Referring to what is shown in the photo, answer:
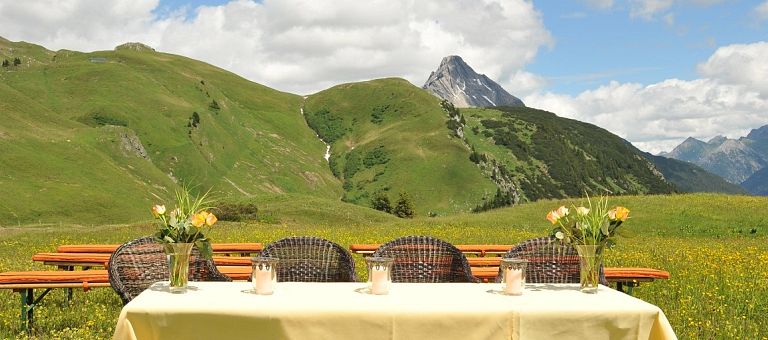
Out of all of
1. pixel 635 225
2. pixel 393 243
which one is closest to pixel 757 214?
pixel 635 225

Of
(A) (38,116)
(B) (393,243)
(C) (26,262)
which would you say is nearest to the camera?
(B) (393,243)

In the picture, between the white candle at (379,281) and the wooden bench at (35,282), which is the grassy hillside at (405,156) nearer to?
the wooden bench at (35,282)

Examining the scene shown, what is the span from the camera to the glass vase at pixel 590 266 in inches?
226

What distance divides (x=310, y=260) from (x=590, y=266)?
3.29 m

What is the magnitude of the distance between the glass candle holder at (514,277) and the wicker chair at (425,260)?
2099mm

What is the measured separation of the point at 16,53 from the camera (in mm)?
162000

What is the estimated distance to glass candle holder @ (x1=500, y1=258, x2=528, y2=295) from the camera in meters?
5.55

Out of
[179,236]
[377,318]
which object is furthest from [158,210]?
[377,318]

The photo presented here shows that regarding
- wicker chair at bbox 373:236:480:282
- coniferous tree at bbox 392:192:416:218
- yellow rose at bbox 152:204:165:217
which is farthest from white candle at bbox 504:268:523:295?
coniferous tree at bbox 392:192:416:218

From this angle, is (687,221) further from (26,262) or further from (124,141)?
(124,141)

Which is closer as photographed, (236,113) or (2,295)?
(2,295)

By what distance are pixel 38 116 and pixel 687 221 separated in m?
89.4

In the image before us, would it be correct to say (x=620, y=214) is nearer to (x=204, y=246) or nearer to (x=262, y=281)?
(x=262, y=281)

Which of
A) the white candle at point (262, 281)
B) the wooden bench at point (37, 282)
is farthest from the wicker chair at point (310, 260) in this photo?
the wooden bench at point (37, 282)
